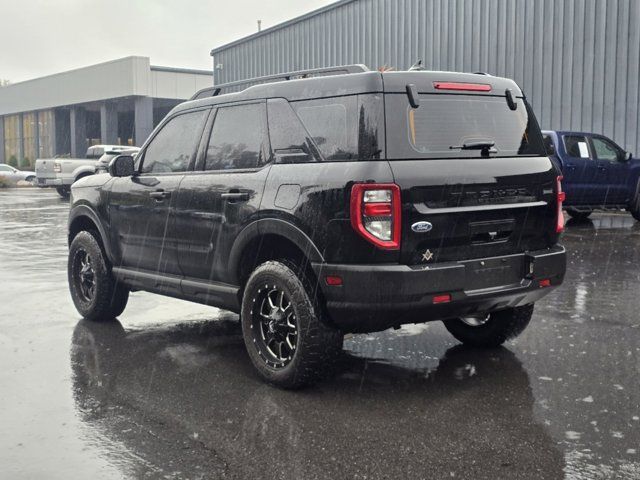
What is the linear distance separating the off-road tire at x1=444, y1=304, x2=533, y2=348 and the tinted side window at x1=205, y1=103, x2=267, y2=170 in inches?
80.1

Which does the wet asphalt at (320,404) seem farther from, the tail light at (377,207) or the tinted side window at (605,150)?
the tinted side window at (605,150)

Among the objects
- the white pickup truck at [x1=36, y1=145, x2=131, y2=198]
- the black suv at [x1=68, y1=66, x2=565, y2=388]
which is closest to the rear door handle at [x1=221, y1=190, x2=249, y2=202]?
the black suv at [x1=68, y1=66, x2=565, y2=388]

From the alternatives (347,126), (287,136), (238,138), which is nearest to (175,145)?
(238,138)

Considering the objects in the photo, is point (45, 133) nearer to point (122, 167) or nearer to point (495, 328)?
point (122, 167)

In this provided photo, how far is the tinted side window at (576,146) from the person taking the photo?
1567 centimetres

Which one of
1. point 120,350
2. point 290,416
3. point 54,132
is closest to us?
point 290,416

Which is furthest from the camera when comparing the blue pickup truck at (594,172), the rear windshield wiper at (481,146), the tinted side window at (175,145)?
the blue pickup truck at (594,172)

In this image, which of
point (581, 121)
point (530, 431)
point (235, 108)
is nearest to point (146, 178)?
point (235, 108)

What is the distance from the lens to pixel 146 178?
6340mm

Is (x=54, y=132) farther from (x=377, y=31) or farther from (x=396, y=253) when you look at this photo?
(x=396, y=253)

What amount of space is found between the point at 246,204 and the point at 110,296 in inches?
91.7

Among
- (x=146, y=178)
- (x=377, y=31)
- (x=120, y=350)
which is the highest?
(x=377, y=31)

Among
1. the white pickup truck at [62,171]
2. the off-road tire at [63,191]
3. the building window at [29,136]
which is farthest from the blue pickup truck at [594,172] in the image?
the building window at [29,136]

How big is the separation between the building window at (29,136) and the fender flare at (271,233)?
59.4 meters
